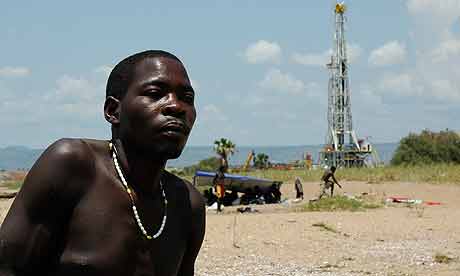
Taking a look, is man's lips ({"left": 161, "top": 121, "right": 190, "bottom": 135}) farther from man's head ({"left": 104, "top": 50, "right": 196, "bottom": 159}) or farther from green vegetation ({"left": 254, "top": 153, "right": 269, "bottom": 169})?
green vegetation ({"left": 254, "top": 153, "right": 269, "bottom": 169})

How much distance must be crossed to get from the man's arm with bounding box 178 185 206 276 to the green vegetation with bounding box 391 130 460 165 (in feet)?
194

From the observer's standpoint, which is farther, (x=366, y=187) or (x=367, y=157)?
(x=367, y=157)

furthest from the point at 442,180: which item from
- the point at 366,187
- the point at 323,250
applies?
the point at 323,250

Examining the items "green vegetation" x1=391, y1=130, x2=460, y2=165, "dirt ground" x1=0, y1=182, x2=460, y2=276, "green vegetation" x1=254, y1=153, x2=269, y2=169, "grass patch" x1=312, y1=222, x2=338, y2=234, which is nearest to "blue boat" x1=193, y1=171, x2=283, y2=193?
"dirt ground" x1=0, y1=182, x2=460, y2=276

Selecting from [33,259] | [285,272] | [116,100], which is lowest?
[285,272]

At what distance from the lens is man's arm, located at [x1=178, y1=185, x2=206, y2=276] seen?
8.32 feet

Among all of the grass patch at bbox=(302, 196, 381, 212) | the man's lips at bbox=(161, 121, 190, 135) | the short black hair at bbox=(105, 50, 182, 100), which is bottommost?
the grass patch at bbox=(302, 196, 381, 212)

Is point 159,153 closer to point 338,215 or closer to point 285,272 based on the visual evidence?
point 285,272

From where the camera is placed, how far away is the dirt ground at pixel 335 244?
1131cm

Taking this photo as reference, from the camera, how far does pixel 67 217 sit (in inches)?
86.8

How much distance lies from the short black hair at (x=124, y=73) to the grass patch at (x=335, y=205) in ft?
69.3

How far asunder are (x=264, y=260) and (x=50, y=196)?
10237 mm

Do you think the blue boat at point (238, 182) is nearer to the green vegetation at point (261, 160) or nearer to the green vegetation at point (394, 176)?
the green vegetation at point (394, 176)

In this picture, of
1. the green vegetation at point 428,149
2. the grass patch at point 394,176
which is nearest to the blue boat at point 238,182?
the grass patch at point 394,176
